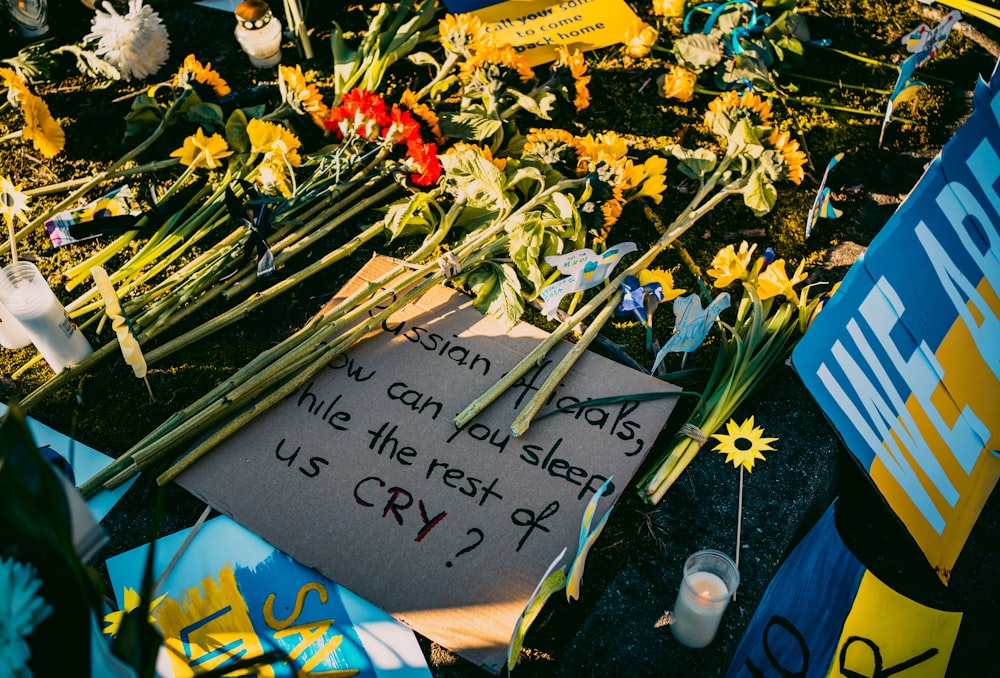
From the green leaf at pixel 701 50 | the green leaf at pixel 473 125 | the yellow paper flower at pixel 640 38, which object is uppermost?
the green leaf at pixel 473 125

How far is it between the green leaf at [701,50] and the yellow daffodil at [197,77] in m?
1.56

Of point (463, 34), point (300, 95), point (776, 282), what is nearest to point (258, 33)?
point (300, 95)

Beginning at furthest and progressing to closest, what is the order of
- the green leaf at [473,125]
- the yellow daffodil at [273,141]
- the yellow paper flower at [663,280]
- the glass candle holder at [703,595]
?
the green leaf at [473,125]
the yellow daffodil at [273,141]
the yellow paper flower at [663,280]
the glass candle holder at [703,595]

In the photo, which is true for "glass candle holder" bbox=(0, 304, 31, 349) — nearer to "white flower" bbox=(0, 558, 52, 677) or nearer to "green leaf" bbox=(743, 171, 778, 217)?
"white flower" bbox=(0, 558, 52, 677)

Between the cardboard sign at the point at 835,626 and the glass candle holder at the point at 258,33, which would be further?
the glass candle holder at the point at 258,33

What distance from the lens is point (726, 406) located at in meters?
1.77

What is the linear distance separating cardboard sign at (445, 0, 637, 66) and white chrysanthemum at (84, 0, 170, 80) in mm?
1024

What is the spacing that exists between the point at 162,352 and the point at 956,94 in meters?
2.79

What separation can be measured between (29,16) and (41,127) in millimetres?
821

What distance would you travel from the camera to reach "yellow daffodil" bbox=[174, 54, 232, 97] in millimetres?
2348

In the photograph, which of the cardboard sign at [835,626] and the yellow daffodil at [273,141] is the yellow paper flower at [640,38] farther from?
the cardboard sign at [835,626]

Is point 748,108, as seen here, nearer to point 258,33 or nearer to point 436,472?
point 436,472

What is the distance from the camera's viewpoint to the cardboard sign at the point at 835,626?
1.42 meters

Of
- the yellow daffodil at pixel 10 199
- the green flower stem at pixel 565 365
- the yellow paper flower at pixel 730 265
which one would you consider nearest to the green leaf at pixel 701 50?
the yellow paper flower at pixel 730 265
